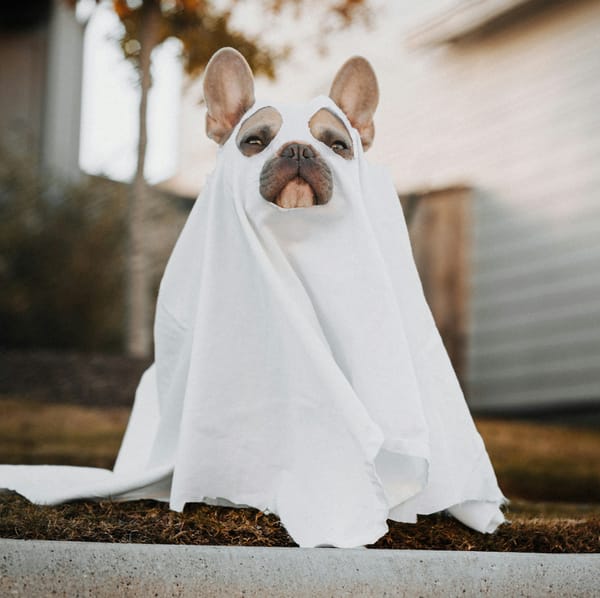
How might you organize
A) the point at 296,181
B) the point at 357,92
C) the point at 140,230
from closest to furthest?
the point at 296,181 < the point at 357,92 < the point at 140,230

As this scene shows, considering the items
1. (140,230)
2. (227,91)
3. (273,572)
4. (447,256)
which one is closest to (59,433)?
(140,230)

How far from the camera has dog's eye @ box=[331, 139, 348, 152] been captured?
9.50ft

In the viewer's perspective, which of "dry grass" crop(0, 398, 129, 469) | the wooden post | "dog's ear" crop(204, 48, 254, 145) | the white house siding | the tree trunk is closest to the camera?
"dog's ear" crop(204, 48, 254, 145)

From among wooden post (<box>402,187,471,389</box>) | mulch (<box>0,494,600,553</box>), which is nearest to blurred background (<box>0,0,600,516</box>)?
wooden post (<box>402,187,471,389</box>)

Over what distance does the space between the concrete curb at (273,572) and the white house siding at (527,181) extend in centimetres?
645

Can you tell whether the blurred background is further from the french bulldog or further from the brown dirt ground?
the french bulldog

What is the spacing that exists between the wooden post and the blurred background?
1cm

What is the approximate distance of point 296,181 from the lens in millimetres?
2738

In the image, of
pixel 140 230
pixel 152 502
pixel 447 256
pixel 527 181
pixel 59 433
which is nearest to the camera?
pixel 152 502

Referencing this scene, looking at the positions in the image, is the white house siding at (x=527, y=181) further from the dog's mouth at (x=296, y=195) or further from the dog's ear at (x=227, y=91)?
the dog's mouth at (x=296, y=195)

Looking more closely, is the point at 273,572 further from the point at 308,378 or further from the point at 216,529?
the point at 308,378

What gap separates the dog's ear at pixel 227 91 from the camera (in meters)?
3.05

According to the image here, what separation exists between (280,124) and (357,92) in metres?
0.35

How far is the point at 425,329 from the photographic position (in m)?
2.92
